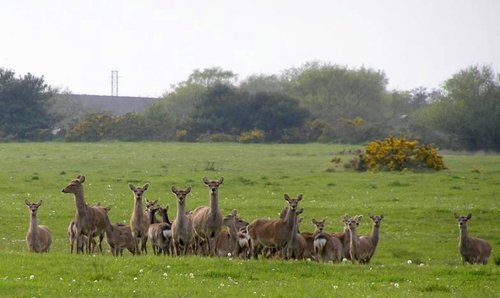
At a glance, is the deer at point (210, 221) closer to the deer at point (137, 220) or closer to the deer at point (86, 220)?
the deer at point (137, 220)

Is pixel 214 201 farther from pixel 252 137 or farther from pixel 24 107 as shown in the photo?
pixel 24 107

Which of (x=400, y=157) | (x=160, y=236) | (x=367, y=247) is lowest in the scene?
(x=367, y=247)

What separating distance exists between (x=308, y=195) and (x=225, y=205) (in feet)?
17.7

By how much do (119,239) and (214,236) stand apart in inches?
95.2

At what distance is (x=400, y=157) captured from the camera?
5322cm

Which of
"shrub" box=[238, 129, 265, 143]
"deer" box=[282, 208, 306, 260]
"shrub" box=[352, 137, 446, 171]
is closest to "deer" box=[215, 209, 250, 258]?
"deer" box=[282, 208, 306, 260]

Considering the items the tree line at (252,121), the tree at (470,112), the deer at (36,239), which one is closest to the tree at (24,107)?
the tree line at (252,121)

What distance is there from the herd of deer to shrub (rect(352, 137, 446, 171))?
28.2m

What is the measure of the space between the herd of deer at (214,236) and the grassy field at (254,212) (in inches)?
26.6

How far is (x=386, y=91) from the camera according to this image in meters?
128

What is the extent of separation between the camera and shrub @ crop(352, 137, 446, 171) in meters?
53.3

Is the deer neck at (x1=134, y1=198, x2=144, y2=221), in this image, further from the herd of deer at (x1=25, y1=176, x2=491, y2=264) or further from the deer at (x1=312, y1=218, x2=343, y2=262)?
the deer at (x1=312, y1=218, x2=343, y2=262)

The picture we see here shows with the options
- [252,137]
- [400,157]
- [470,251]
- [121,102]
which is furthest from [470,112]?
[121,102]

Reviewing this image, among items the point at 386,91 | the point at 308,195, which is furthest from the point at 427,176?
the point at 386,91
